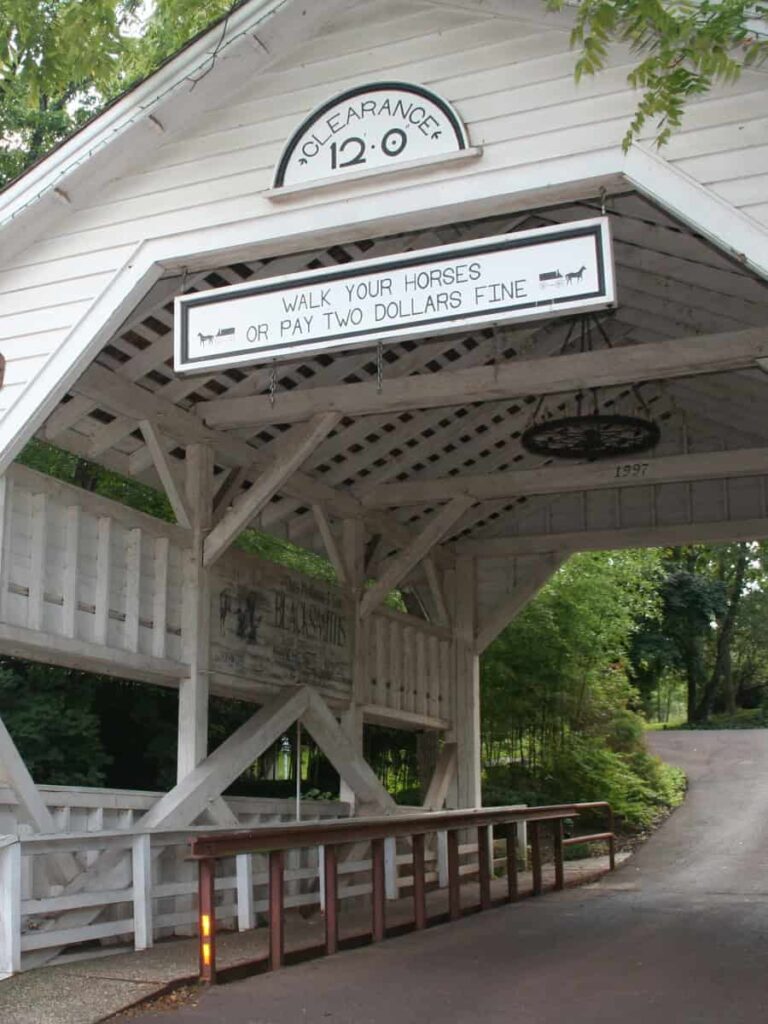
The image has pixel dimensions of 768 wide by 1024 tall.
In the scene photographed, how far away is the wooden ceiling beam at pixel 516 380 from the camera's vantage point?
8.82 meters

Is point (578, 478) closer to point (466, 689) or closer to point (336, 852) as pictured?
point (466, 689)

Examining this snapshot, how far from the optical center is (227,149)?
7.44 metres

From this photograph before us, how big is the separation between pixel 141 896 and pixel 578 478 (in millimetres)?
6247

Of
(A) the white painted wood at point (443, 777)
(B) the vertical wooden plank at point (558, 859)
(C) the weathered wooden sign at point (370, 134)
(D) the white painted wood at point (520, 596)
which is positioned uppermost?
(C) the weathered wooden sign at point (370, 134)

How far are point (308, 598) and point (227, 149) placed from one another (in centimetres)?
544

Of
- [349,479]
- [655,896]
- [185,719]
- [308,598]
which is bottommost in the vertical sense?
[655,896]

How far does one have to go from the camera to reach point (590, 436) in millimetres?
9891

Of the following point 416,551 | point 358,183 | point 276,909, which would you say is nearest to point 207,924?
point 276,909

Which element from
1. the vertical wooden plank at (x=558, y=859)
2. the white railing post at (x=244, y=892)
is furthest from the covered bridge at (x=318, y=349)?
the vertical wooden plank at (x=558, y=859)

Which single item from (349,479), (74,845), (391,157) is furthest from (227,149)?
(349,479)

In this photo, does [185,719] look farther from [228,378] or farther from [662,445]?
[662,445]

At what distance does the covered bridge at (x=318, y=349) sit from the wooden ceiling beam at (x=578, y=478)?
0.11 ft

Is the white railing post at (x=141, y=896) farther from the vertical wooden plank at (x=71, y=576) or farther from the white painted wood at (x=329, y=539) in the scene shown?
the white painted wood at (x=329, y=539)

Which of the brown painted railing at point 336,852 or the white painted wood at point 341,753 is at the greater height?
the white painted wood at point 341,753
